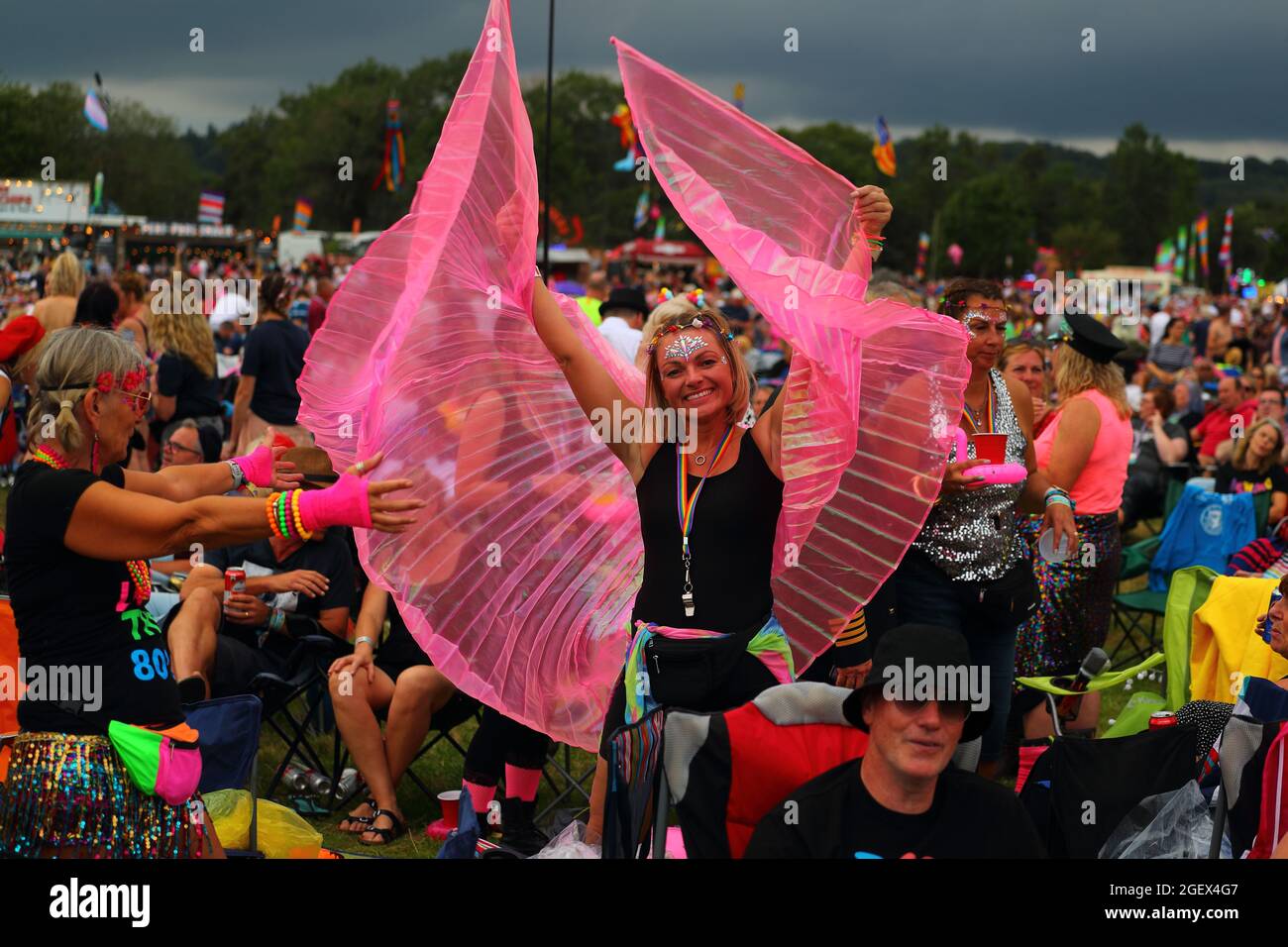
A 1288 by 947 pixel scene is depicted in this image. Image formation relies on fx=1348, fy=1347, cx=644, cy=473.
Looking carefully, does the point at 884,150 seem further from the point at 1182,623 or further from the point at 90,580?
the point at 90,580

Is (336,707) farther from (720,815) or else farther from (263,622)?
(720,815)

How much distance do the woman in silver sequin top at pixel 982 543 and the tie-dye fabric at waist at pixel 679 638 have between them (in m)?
1.00

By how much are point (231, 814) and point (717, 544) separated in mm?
1952

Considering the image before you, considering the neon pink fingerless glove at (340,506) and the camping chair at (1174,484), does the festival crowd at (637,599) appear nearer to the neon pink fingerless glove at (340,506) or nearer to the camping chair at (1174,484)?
the neon pink fingerless glove at (340,506)

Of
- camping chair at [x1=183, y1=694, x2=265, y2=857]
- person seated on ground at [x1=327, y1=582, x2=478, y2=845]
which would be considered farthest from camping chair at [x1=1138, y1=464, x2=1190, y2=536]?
camping chair at [x1=183, y1=694, x2=265, y2=857]

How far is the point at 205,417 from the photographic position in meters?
8.46

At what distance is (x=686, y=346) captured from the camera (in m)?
3.42

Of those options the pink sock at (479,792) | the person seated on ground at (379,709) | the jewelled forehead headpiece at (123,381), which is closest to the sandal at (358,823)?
the person seated on ground at (379,709)

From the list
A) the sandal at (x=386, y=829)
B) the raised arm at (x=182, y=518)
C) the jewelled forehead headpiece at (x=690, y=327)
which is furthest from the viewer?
the sandal at (x=386, y=829)

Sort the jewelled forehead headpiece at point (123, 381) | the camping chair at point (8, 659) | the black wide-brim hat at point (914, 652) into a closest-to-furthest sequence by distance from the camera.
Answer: the jewelled forehead headpiece at point (123, 381)
the black wide-brim hat at point (914, 652)
the camping chair at point (8, 659)

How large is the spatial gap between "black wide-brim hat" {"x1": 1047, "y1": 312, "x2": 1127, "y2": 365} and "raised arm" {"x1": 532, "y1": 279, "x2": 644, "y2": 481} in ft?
8.86

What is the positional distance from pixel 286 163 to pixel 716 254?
95716 mm

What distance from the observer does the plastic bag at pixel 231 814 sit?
4219mm
